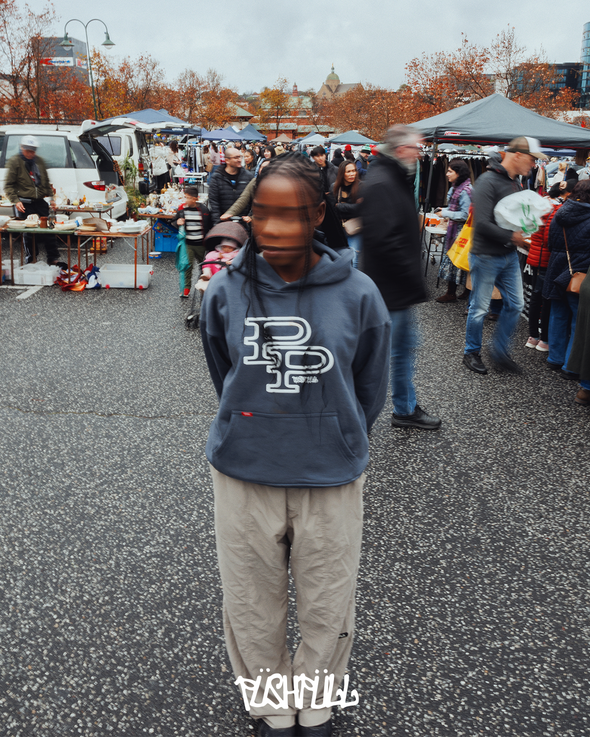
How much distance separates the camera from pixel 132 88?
39.5 m

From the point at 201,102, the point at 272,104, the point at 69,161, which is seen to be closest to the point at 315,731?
the point at 69,161

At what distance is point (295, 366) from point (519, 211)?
13.4ft

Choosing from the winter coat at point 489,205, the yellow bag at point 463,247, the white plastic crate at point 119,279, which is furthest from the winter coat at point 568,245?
the white plastic crate at point 119,279

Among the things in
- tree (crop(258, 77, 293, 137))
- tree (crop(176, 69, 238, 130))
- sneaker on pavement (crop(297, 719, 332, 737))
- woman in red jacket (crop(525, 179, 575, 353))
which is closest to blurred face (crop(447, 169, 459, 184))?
woman in red jacket (crop(525, 179, 575, 353))

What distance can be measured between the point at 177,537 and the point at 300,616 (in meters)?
1.45

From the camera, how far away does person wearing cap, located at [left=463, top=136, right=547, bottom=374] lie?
4.94 m

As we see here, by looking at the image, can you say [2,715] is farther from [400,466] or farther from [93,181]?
[93,181]

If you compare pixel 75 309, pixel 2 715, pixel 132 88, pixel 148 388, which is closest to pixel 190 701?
pixel 2 715

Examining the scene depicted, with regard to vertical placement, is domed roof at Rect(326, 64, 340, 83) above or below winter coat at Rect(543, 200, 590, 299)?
above

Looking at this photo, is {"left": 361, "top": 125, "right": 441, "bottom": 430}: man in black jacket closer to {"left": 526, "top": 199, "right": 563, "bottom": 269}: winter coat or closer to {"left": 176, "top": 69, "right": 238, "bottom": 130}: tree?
{"left": 526, "top": 199, "right": 563, "bottom": 269}: winter coat

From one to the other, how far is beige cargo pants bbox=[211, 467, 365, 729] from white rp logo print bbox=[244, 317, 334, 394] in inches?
12.5

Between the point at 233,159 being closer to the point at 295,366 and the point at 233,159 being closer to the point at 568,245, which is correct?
the point at 568,245

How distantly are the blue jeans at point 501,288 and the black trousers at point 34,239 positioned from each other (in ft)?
20.3

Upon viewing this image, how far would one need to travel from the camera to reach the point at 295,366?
1528 millimetres
